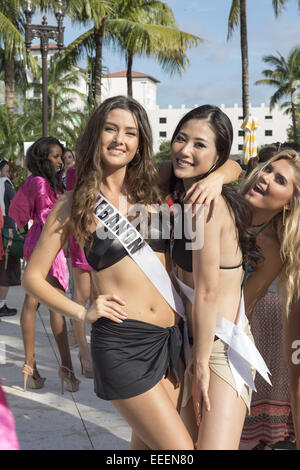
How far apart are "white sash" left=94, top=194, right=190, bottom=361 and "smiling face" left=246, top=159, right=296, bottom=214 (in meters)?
0.53

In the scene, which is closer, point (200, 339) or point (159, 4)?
point (200, 339)

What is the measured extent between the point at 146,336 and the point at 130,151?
2.33 ft

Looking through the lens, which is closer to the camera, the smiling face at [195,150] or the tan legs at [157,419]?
the tan legs at [157,419]

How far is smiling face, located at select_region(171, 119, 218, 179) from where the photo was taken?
7.09ft

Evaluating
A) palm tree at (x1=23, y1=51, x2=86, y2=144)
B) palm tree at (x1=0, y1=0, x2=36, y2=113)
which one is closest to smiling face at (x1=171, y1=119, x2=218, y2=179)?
palm tree at (x1=0, y1=0, x2=36, y2=113)

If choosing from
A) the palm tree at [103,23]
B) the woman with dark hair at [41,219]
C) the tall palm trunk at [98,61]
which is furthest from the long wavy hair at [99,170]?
the tall palm trunk at [98,61]

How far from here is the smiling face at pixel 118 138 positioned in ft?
7.29

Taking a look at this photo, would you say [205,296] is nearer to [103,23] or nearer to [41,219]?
[41,219]

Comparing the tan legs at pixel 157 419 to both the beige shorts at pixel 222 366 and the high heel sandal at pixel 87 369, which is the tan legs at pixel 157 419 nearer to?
the beige shorts at pixel 222 366

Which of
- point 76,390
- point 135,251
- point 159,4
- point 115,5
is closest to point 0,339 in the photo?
point 76,390

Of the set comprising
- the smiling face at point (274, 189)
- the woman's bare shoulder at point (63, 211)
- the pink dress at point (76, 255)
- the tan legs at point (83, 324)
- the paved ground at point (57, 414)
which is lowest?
the paved ground at point (57, 414)

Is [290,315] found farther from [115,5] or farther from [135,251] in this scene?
[115,5]

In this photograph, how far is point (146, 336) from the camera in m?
2.04

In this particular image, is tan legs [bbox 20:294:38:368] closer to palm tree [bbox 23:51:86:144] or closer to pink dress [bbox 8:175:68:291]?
pink dress [bbox 8:175:68:291]
